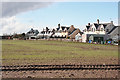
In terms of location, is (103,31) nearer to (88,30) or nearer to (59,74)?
(88,30)

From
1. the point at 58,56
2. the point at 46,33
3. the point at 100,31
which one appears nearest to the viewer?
the point at 58,56

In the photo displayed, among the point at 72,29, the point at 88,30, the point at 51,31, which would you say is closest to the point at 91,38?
the point at 88,30

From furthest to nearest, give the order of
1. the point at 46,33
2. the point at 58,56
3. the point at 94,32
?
the point at 46,33
the point at 94,32
the point at 58,56

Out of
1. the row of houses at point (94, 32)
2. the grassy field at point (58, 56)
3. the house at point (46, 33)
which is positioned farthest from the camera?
the house at point (46, 33)

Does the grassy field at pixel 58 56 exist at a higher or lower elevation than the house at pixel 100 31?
lower

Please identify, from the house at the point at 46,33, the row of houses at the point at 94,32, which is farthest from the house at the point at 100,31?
the house at the point at 46,33

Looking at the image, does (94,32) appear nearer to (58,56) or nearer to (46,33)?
(46,33)

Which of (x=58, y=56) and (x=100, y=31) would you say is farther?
(x=100, y=31)

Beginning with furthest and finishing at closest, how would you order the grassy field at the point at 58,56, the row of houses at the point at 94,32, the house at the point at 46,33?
the house at the point at 46,33, the row of houses at the point at 94,32, the grassy field at the point at 58,56

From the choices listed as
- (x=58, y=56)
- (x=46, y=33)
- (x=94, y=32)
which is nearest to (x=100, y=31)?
(x=94, y=32)

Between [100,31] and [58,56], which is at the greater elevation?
[100,31]

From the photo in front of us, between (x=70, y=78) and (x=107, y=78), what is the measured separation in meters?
1.95

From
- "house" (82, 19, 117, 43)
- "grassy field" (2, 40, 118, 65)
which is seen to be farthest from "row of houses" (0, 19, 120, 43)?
"grassy field" (2, 40, 118, 65)

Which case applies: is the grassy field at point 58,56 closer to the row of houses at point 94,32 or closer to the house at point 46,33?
the row of houses at point 94,32
